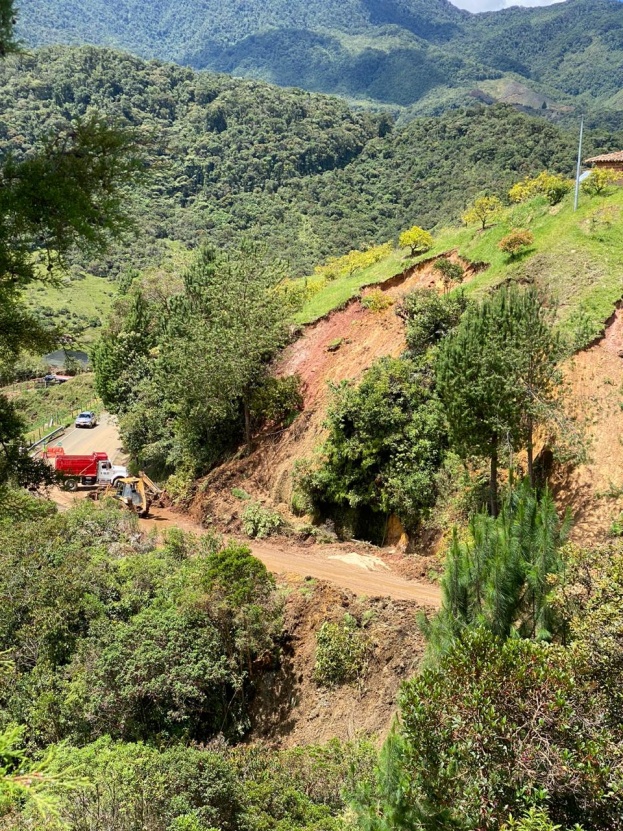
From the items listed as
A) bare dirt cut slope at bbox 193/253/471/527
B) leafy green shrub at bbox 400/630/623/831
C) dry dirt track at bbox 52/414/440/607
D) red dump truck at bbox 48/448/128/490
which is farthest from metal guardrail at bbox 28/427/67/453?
leafy green shrub at bbox 400/630/623/831

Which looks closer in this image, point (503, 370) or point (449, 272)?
point (503, 370)

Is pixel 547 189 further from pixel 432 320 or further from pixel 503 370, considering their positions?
pixel 503 370

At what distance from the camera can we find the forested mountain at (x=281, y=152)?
228ft

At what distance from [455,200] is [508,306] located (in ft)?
176

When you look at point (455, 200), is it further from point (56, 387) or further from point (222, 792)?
point (222, 792)

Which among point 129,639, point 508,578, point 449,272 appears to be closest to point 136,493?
point 129,639

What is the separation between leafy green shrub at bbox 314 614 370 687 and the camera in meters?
14.0

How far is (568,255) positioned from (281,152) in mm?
77107

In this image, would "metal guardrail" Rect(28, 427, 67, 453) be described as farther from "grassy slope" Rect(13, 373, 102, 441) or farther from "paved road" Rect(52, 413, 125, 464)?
"grassy slope" Rect(13, 373, 102, 441)

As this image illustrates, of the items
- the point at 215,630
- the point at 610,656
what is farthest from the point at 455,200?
the point at 610,656

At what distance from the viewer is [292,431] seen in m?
24.8

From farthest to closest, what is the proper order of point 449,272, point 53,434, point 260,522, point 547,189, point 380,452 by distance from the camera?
1. point 53,434
2. point 547,189
3. point 449,272
4. point 260,522
5. point 380,452

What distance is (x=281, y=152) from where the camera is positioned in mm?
90688

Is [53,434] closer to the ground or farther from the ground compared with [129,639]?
closer to the ground
